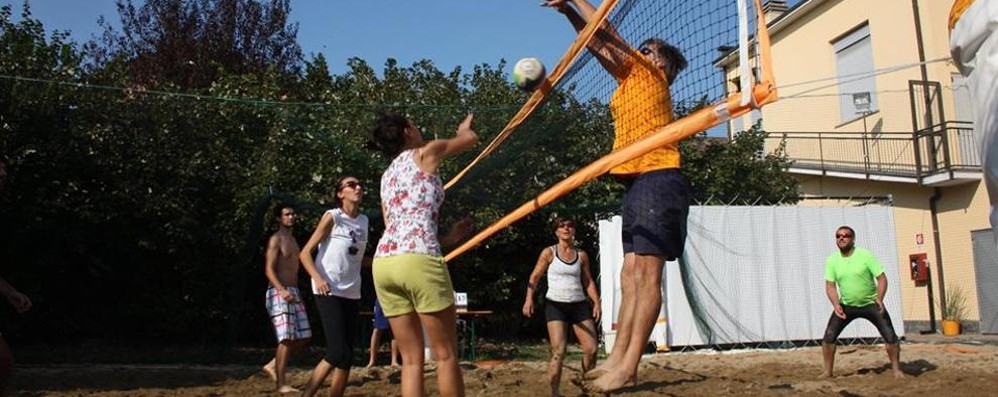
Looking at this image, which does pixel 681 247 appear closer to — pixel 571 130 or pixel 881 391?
pixel 571 130

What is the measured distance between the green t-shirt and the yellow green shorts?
6450mm

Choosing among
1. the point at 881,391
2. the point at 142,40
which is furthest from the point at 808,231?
the point at 142,40

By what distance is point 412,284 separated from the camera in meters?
3.95

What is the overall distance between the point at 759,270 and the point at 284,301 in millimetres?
8076

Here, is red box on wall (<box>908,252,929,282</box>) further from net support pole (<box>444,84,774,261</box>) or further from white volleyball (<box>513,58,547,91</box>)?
net support pole (<box>444,84,774,261</box>)

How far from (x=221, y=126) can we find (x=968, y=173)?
Answer: 47.7 feet

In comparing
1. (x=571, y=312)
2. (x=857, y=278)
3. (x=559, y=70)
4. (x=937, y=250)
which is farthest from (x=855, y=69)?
(x=559, y=70)

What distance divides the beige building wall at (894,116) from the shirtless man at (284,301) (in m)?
10.9

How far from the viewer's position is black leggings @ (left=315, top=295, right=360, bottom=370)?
5.73m

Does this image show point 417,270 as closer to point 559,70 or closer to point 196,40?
point 559,70

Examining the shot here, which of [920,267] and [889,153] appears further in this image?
[889,153]

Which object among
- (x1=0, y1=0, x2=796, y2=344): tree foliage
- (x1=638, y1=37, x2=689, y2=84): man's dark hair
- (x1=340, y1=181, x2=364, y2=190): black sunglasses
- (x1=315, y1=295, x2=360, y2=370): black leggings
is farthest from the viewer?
(x1=0, y1=0, x2=796, y2=344): tree foliage

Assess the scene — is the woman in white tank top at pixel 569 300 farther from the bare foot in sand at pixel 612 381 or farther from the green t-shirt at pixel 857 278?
the bare foot in sand at pixel 612 381

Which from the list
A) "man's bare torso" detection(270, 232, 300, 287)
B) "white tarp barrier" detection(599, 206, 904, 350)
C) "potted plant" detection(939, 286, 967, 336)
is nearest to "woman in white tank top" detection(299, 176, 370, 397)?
"man's bare torso" detection(270, 232, 300, 287)
